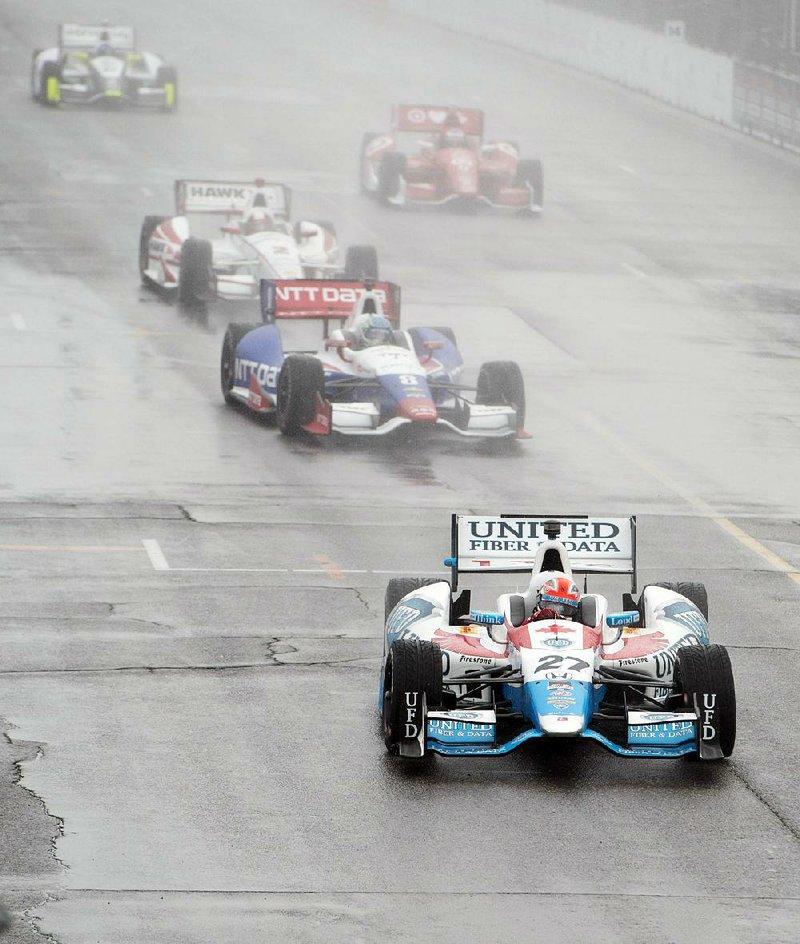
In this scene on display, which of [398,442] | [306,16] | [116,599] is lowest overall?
[306,16]

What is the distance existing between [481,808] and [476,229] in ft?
109

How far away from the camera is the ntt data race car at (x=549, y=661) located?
46.4ft

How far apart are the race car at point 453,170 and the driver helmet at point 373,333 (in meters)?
19.8

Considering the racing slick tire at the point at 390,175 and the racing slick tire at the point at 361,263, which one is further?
the racing slick tire at the point at 390,175

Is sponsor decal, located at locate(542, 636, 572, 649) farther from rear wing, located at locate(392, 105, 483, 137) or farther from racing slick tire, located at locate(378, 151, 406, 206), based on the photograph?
rear wing, located at locate(392, 105, 483, 137)

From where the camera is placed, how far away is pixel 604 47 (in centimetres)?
6888

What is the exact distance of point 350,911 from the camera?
456 inches

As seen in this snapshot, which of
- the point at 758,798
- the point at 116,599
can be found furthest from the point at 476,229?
the point at 758,798

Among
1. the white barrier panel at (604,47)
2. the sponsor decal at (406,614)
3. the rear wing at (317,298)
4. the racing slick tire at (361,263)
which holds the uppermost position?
the sponsor decal at (406,614)

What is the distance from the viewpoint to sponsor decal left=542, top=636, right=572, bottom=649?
1471 centimetres

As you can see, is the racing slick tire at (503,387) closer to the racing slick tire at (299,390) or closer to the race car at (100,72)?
the racing slick tire at (299,390)

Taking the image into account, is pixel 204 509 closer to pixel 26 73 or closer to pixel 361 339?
pixel 361 339

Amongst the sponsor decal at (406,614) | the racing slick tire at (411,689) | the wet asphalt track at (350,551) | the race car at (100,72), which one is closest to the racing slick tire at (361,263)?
the wet asphalt track at (350,551)

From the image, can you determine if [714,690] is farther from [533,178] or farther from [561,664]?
[533,178]
